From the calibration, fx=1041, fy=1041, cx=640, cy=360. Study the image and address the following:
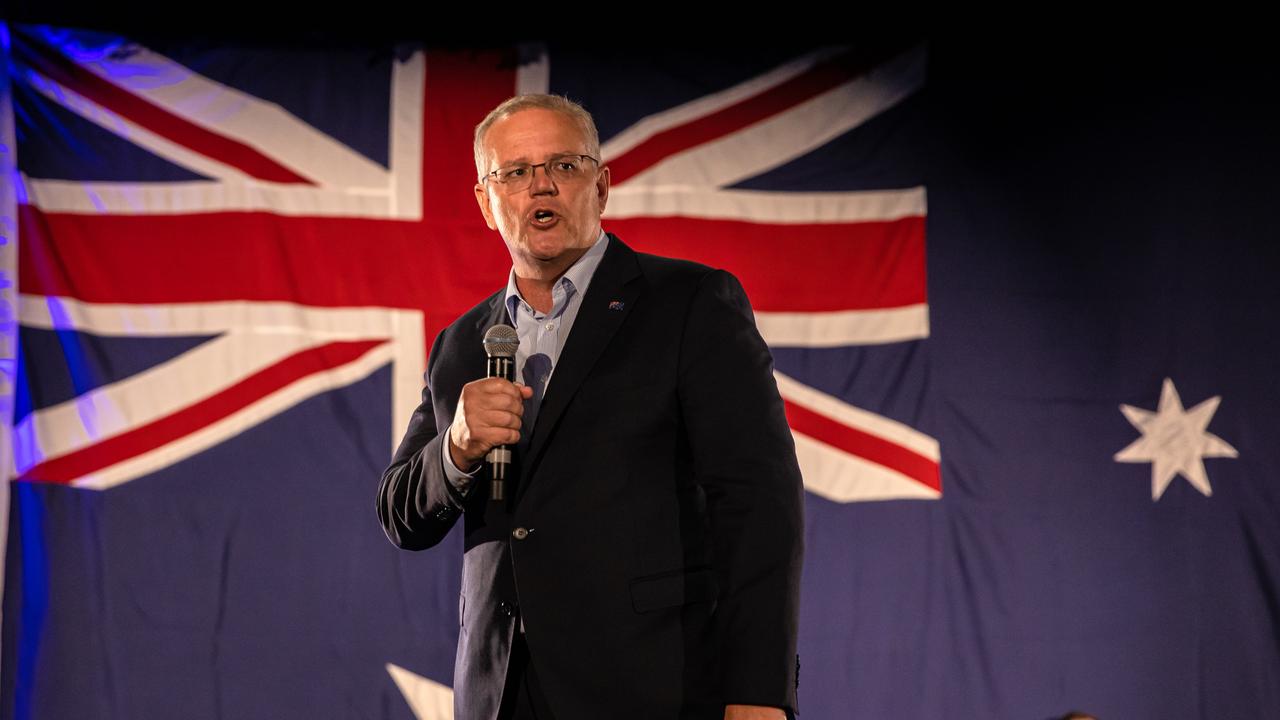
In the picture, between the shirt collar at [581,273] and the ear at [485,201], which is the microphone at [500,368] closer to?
the shirt collar at [581,273]

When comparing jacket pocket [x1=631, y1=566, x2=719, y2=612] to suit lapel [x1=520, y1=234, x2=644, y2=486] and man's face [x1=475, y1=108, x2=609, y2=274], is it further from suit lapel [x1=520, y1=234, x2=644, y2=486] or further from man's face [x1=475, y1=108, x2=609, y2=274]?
A: man's face [x1=475, y1=108, x2=609, y2=274]

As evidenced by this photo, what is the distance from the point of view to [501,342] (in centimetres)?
131

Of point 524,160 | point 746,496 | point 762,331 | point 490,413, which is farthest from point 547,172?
point 762,331

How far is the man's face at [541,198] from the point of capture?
1.42m

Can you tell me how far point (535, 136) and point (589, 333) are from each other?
31 centimetres

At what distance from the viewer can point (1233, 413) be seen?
3.04m

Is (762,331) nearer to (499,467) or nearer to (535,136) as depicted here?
(535,136)

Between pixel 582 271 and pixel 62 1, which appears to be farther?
pixel 62 1

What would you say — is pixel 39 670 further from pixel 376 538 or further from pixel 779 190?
pixel 779 190

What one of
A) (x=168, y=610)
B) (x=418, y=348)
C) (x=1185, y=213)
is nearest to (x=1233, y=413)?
(x=1185, y=213)

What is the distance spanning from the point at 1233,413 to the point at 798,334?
4.21 ft

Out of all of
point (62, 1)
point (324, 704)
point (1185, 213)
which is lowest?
point (324, 704)

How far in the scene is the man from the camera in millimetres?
1211

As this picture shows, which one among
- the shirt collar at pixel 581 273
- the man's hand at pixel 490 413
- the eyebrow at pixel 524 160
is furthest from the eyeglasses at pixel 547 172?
the man's hand at pixel 490 413
